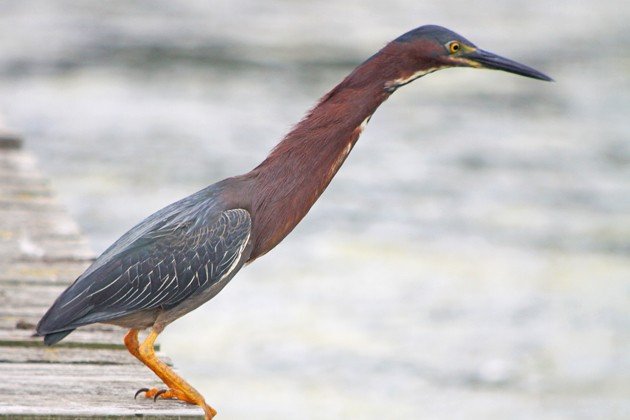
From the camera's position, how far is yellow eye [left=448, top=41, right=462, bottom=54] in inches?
170

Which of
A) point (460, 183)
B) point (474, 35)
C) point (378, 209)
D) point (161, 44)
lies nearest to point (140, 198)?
point (378, 209)

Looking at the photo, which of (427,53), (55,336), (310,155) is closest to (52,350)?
(55,336)

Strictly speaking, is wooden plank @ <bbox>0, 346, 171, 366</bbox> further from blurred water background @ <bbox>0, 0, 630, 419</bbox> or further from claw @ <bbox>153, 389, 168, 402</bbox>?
blurred water background @ <bbox>0, 0, 630, 419</bbox>

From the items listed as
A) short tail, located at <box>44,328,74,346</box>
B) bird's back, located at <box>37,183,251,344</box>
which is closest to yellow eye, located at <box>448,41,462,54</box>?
bird's back, located at <box>37,183,251,344</box>

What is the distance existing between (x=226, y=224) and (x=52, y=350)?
0.84 metres

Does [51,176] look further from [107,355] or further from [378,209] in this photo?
[107,355]

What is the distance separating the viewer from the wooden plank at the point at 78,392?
388 cm

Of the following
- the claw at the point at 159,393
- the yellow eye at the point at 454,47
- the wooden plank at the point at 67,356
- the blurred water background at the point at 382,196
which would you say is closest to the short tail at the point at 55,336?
the claw at the point at 159,393

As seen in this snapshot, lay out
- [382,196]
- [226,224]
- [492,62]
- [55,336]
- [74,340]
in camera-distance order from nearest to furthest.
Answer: [55,336]
[226,224]
[492,62]
[74,340]
[382,196]

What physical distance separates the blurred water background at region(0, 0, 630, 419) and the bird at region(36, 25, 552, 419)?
3055 mm

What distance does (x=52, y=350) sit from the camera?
4.57 meters

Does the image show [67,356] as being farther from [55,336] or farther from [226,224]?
[226,224]

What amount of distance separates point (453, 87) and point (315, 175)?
38.0 feet

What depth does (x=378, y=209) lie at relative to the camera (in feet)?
35.8
